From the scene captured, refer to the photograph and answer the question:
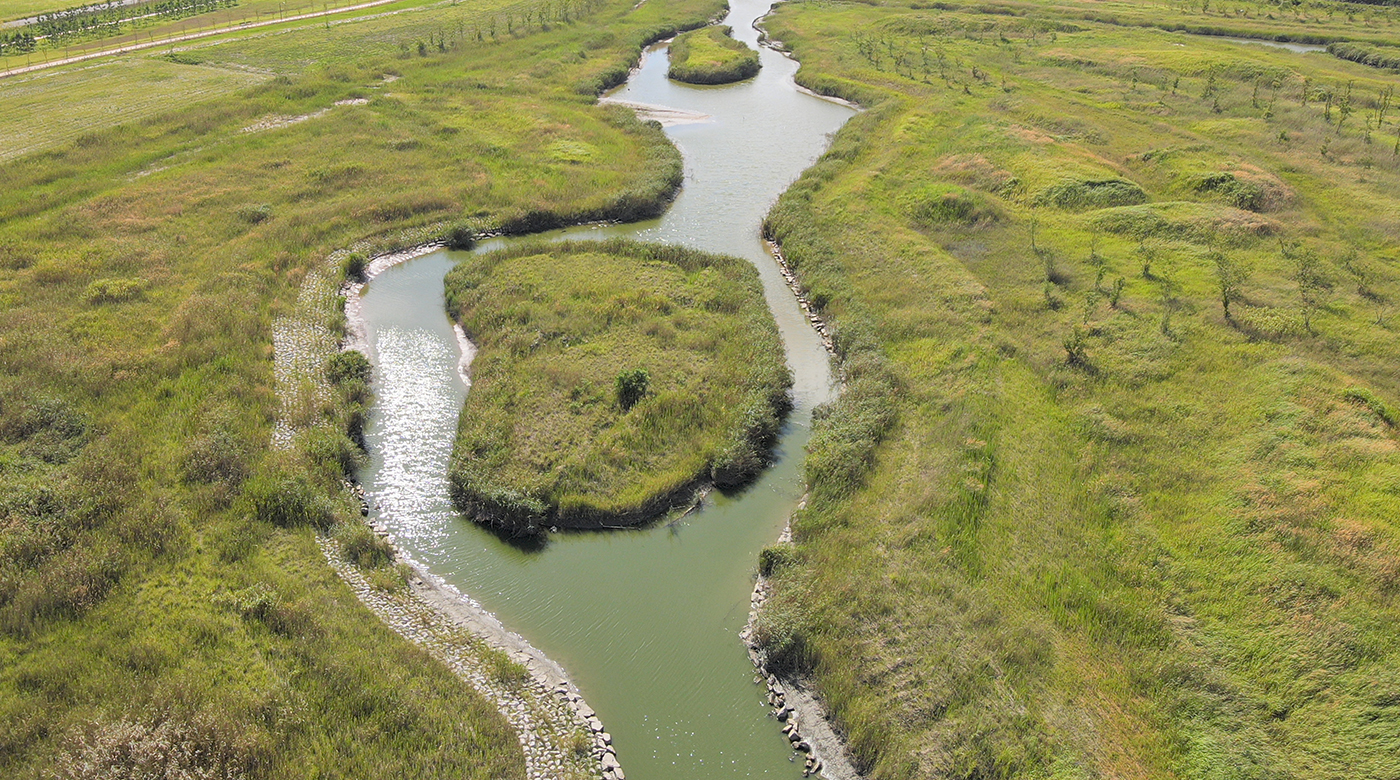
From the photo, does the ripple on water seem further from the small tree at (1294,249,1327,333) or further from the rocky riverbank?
the small tree at (1294,249,1327,333)

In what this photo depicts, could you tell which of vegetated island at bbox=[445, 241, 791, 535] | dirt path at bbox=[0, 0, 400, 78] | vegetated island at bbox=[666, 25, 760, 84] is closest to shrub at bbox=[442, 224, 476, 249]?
vegetated island at bbox=[445, 241, 791, 535]

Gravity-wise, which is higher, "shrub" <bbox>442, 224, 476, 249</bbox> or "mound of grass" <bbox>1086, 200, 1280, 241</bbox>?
"shrub" <bbox>442, 224, 476, 249</bbox>

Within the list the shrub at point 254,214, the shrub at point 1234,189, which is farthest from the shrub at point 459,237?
the shrub at point 1234,189

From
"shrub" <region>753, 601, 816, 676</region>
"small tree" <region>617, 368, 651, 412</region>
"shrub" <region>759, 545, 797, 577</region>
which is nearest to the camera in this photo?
"shrub" <region>753, 601, 816, 676</region>

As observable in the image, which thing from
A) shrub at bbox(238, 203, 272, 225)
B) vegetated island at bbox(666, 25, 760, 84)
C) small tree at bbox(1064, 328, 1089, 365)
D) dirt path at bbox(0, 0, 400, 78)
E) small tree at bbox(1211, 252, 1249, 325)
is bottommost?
small tree at bbox(1064, 328, 1089, 365)

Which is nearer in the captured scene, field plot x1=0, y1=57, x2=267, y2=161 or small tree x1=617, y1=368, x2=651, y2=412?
small tree x1=617, y1=368, x2=651, y2=412

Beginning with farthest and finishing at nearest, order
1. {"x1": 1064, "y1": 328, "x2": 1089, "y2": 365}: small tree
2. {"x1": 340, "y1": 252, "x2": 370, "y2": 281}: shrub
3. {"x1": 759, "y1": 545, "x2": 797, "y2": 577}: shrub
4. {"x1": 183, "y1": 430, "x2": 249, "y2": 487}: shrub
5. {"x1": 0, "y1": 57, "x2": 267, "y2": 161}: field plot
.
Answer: {"x1": 0, "y1": 57, "x2": 267, "y2": 161}: field plot, {"x1": 340, "y1": 252, "x2": 370, "y2": 281}: shrub, {"x1": 1064, "y1": 328, "x2": 1089, "y2": 365}: small tree, {"x1": 183, "y1": 430, "x2": 249, "y2": 487}: shrub, {"x1": 759, "y1": 545, "x2": 797, "y2": 577}: shrub

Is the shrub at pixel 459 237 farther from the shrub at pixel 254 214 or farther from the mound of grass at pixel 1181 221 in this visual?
the mound of grass at pixel 1181 221
